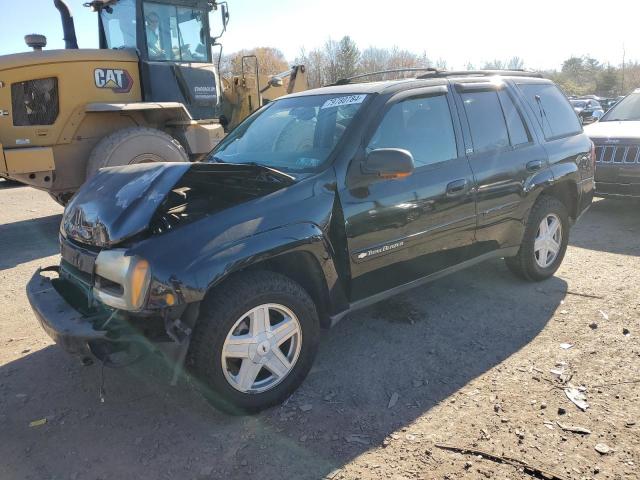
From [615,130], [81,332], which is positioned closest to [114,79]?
[81,332]

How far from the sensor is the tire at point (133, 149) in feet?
22.5

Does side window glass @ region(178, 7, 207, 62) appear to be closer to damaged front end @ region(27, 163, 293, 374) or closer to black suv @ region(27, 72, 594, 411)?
black suv @ region(27, 72, 594, 411)

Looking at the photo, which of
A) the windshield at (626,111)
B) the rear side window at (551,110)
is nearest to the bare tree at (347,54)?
the windshield at (626,111)

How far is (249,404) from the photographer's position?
296cm

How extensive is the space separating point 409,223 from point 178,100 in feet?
18.7

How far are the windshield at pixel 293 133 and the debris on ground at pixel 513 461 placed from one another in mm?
1844

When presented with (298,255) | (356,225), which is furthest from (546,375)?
(298,255)

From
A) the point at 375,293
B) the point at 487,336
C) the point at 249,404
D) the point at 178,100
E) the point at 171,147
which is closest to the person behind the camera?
the point at 249,404

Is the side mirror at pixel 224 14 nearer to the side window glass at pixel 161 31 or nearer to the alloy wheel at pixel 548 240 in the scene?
the side window glass at pixel 161 31

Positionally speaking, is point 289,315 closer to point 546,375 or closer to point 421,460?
point 421,460

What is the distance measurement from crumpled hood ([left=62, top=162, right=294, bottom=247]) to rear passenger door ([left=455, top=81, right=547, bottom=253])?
1.71 meters

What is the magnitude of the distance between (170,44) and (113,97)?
1.31m

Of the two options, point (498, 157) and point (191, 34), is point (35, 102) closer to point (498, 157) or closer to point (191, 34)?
point (191, 34)

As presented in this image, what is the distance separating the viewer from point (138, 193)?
10.1 ft
